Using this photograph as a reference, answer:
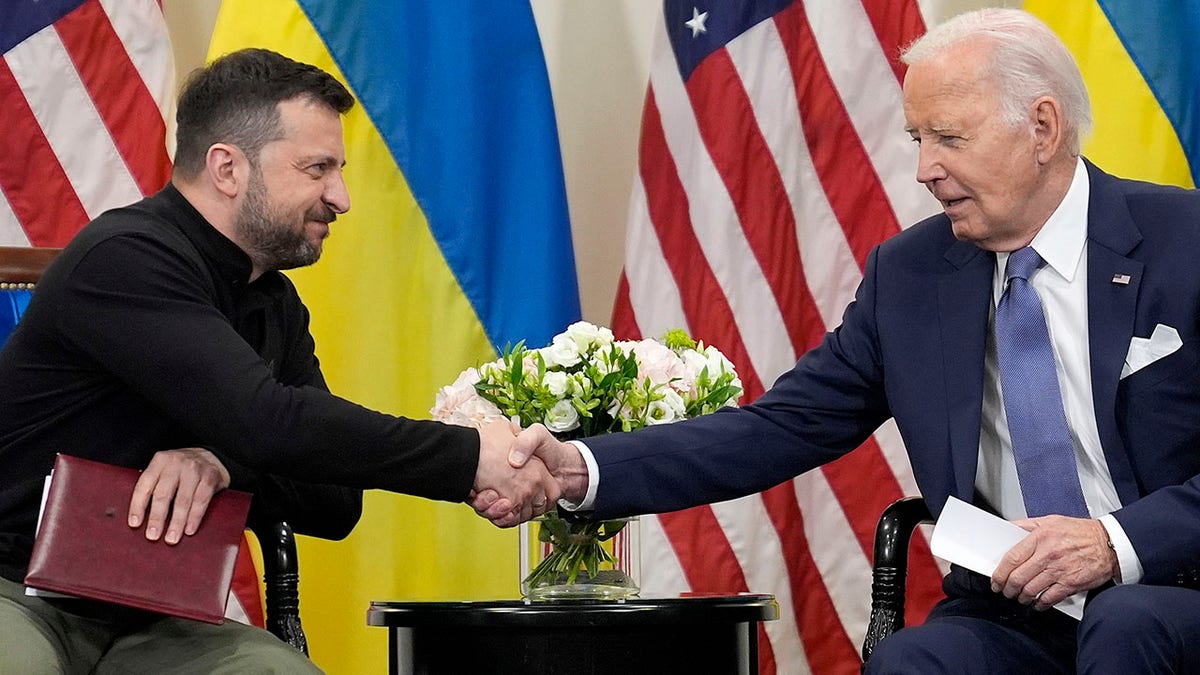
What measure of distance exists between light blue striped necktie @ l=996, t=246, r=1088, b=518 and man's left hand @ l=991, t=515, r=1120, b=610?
164mm

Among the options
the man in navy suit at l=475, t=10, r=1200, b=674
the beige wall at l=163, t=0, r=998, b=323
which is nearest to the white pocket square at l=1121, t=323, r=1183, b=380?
the man in navy suit at l=475, t=10, r=1200, b=674

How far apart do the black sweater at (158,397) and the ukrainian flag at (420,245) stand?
3.25 ft

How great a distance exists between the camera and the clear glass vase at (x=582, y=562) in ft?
8.28

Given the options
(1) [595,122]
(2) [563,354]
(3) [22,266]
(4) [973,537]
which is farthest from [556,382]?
(1) [595,122]

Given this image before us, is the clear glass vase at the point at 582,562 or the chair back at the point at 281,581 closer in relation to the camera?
the chair back at the point at 281,581

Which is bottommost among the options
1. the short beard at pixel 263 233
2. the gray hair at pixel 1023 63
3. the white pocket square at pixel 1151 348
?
the white pocket square at pixel 1151 348

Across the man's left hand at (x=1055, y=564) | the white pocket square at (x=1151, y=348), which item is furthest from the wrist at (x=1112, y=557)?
the white pocket square at (x=1151, y=348)

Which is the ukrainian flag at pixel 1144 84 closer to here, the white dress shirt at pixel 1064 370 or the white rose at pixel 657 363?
the white dress shirt at pixel 1064 370

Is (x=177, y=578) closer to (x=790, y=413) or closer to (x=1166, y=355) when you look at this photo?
(x=790, y=413)

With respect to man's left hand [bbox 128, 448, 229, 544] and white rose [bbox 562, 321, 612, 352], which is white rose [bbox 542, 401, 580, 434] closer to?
white rose [bbox 562, 321, 612, 352]

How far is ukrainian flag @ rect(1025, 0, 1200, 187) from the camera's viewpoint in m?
3.28

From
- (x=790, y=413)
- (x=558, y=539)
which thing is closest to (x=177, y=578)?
(x=558, y=539)

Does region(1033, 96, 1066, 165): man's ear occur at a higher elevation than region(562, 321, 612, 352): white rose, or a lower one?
higher

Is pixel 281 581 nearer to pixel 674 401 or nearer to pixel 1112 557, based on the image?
pixel 674 401
